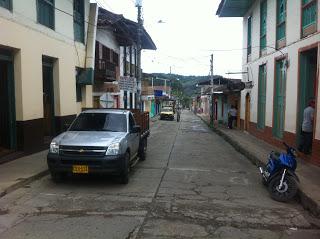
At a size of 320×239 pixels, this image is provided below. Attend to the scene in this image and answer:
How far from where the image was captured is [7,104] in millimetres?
13609

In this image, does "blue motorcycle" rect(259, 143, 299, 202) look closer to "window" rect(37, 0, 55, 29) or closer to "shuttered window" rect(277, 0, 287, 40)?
"shuttered window" rect(277, 0, 287, 40)

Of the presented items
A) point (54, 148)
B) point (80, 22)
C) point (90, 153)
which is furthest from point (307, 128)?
point (80, 22)

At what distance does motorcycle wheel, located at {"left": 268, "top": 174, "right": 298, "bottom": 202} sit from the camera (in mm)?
9195

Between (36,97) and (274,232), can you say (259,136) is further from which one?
(274,232)

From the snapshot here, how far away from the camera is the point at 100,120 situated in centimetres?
1177

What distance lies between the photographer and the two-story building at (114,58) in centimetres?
2312

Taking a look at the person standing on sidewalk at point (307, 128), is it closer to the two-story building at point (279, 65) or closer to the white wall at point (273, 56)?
the two-story building at point (279, 65)

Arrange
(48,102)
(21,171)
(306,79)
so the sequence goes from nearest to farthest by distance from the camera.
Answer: (21,171) < (306,79) < (48,102)

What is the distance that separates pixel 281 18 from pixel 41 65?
957 centimetres

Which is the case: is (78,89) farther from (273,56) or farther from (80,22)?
(273,56)

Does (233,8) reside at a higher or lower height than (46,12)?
higher

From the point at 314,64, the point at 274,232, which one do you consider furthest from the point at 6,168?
the point at 314,64

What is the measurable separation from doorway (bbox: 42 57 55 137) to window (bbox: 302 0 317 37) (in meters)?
9.15

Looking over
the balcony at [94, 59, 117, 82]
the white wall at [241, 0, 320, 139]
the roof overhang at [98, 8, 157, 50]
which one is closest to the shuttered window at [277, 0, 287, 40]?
the white wall at [241, 0, 320, 139]
